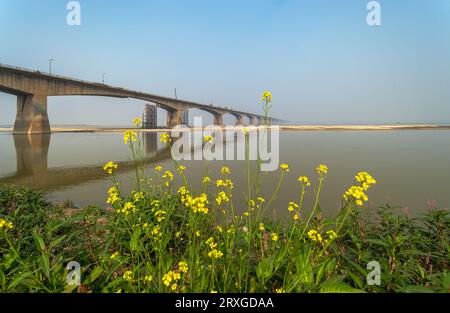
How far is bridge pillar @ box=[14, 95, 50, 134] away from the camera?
2952cm

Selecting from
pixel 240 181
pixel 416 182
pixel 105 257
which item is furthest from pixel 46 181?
pixel 416 182

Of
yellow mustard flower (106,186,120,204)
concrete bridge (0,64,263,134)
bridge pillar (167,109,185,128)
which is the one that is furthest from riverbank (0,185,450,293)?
bridge pillar (167,109,185,128)

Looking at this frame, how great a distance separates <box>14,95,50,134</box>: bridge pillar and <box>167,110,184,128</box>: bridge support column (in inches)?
1062

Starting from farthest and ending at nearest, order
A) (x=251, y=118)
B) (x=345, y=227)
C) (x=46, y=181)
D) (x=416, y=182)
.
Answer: (x=251, y=118)
(x=46, y=181)
(x=416, y=182)
(x=345, y=227)

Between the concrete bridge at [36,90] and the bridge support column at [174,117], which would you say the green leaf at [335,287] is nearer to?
the concrete bridge at [36,90]

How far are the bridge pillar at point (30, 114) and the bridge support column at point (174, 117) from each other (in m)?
27.0

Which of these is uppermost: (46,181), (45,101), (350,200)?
(45,101)

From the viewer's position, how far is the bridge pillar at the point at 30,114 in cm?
2952

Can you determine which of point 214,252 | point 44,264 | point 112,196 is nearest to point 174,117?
point 112,196

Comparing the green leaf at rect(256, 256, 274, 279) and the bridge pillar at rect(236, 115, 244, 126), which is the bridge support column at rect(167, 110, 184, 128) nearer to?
the bridge pillar at rect(236, 115, 244, 126)

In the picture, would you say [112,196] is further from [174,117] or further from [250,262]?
[174,117]

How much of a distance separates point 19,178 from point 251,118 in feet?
247

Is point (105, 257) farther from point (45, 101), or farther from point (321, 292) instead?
point (45, 101)
